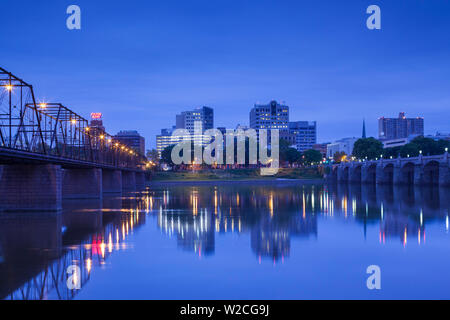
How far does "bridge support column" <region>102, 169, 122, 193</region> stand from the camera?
85775mm

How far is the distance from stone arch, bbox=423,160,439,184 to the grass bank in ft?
227

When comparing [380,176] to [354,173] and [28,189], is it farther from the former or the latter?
[28,189]

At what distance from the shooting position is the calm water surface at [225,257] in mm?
14711

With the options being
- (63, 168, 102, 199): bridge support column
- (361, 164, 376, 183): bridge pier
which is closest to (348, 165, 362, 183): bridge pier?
(361, 164, 376, 183): bridge pier

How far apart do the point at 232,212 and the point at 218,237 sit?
50.9 feet

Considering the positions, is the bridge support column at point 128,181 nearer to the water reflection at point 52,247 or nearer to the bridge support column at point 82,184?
the bridge support column at point 82,184

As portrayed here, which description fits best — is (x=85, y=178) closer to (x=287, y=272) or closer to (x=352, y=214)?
(x=352, y=214)

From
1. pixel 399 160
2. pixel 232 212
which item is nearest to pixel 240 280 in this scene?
pixel 232 212

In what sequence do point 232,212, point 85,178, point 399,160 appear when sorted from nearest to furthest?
point 232,212 → point 85,178 → point 399,160

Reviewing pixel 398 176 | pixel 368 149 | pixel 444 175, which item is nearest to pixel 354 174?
pixel 368 149

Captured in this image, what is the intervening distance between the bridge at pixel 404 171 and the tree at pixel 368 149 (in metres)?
19.0

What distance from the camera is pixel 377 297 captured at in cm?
1387

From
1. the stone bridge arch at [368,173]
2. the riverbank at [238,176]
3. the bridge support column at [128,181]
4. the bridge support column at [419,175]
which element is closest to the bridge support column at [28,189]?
the bridge support column at [128,181]

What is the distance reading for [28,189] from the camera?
42.2 m
